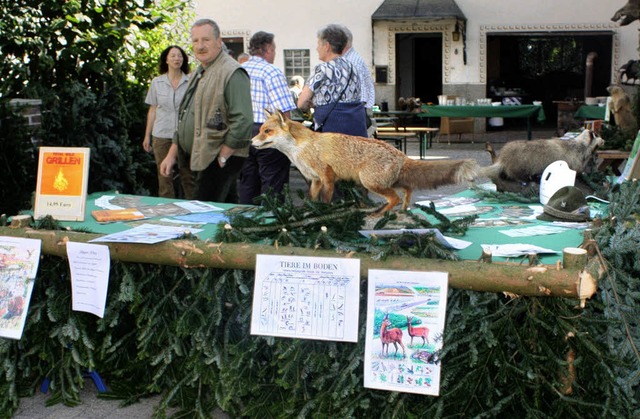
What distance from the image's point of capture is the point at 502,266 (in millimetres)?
3021

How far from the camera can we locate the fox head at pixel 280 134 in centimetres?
395

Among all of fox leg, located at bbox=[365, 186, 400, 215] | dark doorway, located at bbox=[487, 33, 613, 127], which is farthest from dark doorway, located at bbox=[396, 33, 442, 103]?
fox leg, located at bbox=[365, 186, 400, 215]

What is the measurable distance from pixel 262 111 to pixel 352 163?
8.26 feet

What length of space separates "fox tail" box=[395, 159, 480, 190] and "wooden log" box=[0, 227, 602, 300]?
2.77 feet

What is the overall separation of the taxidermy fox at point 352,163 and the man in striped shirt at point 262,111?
7.05 feet

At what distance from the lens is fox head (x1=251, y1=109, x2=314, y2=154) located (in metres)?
3.95

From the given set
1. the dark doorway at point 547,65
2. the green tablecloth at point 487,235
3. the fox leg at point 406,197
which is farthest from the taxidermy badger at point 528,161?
the dark doorway at point 547,65

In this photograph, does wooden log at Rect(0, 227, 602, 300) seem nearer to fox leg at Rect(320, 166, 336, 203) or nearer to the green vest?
fox leg at Rect(320, 166, 336, 203)

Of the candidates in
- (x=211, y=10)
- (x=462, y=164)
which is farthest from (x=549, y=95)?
(x=462, y=164)

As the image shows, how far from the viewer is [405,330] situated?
3121 millimetres

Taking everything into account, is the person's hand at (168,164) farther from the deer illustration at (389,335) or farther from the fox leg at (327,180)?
the deer illustration at (389,335)

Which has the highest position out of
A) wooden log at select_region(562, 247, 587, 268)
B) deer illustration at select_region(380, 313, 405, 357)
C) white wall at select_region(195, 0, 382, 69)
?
white wall at select_region(195, 0, 382, 69)

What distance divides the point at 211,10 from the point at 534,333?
17.1 meters

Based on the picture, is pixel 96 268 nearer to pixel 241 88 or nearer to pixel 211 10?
pixel 241 88
